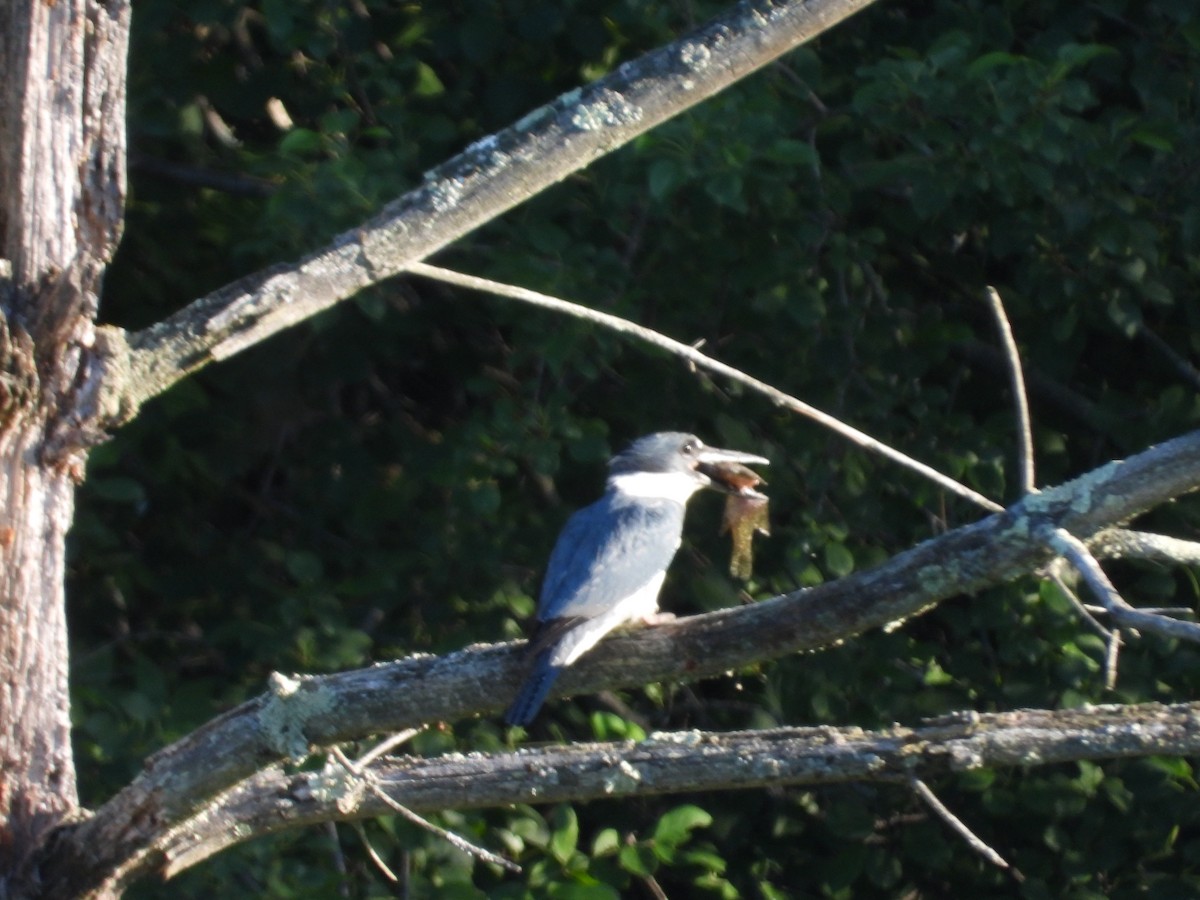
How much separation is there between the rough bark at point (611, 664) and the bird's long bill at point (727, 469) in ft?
2.88

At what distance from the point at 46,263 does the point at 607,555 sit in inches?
45.0

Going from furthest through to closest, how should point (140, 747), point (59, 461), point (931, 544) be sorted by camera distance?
point (140, 747) → point (59, 461) → point (931, 544)

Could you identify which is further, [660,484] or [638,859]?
[660,484]

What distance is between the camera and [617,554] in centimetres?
283

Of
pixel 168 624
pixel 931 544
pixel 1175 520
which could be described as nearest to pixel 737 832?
pixel 1175 520

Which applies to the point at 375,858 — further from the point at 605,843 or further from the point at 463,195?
the point at 463,195

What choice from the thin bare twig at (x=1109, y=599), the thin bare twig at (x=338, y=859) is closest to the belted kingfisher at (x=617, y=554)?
the thin bare twig at (x=338, y=859)

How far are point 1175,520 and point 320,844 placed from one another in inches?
72.7

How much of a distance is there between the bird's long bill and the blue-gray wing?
10 cm

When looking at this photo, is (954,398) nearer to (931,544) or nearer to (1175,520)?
(1175,520)

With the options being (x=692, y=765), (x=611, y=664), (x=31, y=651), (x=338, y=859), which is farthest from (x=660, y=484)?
(x=31, y=651)

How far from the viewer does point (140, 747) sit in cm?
312

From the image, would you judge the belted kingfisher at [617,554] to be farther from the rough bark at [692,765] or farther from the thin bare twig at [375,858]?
the thin bare twig at [375,858]

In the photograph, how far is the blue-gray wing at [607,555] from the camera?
261cm
